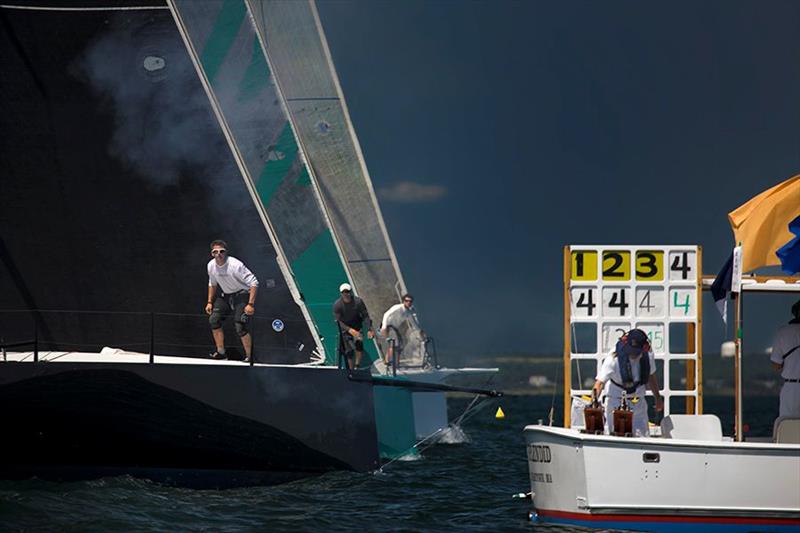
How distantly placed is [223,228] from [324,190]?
9223 mm

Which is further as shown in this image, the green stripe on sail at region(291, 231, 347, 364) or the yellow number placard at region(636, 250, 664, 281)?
the green stripe on sail at region(291, 231, 347, 364)

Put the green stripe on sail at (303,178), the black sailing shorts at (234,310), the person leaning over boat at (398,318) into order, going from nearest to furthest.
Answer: the black sailing shorts at (234,310) < the green stripe on sail at (303,178) < the person leaning over boat at (398,318)

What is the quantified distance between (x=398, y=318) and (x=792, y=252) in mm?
12229

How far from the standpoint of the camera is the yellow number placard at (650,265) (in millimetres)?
14664

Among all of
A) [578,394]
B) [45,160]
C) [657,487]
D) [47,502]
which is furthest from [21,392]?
[657,487]

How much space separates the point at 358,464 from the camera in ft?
56.5

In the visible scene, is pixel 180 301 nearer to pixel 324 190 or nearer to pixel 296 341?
pixel 296 341

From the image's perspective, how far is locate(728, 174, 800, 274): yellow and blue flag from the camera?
14117mm

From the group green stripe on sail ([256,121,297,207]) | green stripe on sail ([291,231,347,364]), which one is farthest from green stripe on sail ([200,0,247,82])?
green stripe on sail ([291,231,347,364])

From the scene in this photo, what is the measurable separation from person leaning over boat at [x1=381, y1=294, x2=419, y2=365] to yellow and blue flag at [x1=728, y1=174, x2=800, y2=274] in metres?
11.3

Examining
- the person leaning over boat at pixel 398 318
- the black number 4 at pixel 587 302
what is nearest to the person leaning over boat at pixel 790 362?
the black number 4 at pixel 587 302

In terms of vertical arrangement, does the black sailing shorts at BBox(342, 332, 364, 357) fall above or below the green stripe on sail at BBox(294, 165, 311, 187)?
below

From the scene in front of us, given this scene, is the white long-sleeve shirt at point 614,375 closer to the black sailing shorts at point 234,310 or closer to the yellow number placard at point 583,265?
the yellow number placard at point 583,265

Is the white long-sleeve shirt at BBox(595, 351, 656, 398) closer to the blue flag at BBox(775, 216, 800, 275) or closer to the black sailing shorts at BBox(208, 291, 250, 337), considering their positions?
the blue flag at BBox(775, 216, 800, 275)
